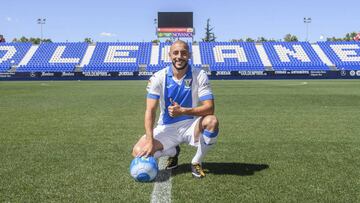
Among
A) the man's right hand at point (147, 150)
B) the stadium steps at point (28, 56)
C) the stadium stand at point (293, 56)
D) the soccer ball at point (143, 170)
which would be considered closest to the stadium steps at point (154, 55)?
the stadium stand at point (293, 56)

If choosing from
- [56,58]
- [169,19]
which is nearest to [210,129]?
[169,19]

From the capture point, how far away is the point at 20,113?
12.8 m

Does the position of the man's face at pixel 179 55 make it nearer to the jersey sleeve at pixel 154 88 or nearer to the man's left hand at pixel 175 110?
the jersey sleeve at pixel 154 88

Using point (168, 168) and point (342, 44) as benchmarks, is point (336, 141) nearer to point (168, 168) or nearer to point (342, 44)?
point (168, 168)

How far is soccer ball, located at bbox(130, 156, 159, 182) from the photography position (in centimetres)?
481

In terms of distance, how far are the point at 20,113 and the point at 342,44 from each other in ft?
177

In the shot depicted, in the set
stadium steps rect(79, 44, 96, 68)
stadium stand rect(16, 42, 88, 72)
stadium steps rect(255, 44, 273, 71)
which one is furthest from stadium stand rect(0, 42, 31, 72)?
stadium steps rect(255, 44, 273, 71)

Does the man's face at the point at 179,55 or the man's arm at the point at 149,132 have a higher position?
the man's face at the point at 179,55

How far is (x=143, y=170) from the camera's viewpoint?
15.8 feet

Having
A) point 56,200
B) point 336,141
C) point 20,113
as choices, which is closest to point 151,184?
point 56,200

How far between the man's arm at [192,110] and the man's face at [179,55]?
A: 484 millimetres

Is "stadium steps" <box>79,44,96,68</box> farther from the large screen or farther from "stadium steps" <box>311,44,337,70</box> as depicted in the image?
"stadium steps" <box>311,44,337,70</box>

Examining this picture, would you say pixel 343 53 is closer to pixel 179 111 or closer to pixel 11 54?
pixel 11 54

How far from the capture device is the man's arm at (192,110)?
5008 mm
